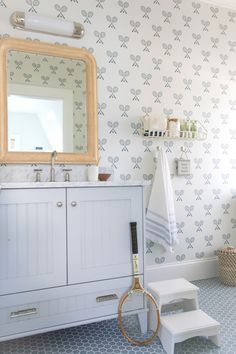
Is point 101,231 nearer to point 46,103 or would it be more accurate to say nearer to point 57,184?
point 57,184

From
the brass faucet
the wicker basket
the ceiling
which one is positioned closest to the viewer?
the brass faucet

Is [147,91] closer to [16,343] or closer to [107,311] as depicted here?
[107,311]

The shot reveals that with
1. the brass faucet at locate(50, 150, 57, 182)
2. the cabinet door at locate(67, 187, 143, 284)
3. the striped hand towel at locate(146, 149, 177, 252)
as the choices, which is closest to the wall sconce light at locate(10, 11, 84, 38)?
the brass faucet at locate(50, 150, 57, 182)

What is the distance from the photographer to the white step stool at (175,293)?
193 centimetres

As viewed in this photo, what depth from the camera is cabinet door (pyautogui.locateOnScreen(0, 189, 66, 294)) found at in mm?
1597

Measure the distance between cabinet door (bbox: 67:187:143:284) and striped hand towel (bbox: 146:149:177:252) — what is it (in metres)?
0.61

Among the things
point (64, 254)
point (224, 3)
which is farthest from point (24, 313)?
point (224, 3)

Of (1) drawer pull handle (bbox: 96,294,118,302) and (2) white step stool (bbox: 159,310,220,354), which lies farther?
(1) drawer pull handle (bbox: 96,294,118,302)

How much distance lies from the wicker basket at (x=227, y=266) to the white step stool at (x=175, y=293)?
0.75 meters

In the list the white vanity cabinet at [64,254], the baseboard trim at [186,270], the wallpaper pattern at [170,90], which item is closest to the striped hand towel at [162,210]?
the wallpaper pattern at [170,90]

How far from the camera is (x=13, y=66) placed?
83.8 inches

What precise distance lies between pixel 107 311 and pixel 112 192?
0.68 metres

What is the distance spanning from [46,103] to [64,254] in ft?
3.48

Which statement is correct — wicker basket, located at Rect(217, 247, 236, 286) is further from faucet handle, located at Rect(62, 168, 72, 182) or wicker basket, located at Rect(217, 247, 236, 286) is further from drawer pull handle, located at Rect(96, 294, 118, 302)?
faucet handle, located at Rect(62, 168, 72, 182)
